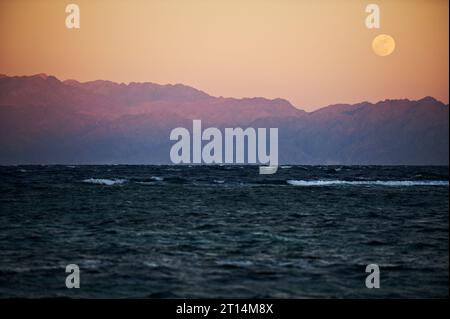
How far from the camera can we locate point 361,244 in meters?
17.5

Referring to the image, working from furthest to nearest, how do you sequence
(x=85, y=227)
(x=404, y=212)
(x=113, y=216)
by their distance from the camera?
(x=404, y=212) → (x=113, y=216) → (x=85, y=227)

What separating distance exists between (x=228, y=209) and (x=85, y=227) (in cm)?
963

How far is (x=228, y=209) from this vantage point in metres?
29.2

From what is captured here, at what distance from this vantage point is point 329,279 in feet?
41.0

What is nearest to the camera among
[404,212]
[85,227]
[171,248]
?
[171,248]

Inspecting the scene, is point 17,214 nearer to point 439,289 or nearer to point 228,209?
point 228,209

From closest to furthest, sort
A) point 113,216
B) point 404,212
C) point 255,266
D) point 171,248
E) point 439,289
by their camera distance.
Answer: point 439,289
point 255,266
point 171,248
point 113,216
point 404,212

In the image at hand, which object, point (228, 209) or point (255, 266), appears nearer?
point (255, 266)
